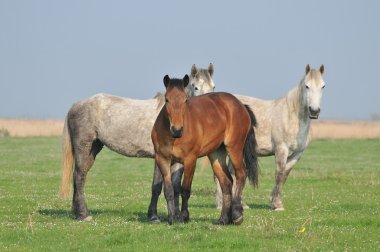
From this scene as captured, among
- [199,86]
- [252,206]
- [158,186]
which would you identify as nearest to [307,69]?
[199,86]

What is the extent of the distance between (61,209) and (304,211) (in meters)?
4.90

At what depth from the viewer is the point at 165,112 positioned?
11.2 meters

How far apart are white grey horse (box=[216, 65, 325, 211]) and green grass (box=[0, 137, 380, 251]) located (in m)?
0.88

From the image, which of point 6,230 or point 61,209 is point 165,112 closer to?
point 6,230

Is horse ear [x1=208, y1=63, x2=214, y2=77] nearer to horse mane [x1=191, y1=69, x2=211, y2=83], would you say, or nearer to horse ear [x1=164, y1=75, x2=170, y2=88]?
horse mane [x1=191, y1=69, x2=211, y2=83]

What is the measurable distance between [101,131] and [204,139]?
267 centimetres

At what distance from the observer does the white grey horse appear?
14.9m

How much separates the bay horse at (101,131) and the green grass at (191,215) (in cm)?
94

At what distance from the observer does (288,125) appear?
1538 centimetres

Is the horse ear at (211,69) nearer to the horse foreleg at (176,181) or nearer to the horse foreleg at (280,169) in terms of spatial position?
the horse foreleg at (280,169)

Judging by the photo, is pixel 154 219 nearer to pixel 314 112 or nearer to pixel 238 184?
pixel 238 184

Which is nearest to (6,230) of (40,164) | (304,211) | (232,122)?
(232,122)

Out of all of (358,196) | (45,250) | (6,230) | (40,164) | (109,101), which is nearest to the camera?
(45,250)

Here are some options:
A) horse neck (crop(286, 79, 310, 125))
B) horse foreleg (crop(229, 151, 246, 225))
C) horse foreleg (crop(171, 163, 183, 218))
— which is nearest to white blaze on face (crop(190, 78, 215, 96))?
horse neck (crop(286, 79, 310, 125))
